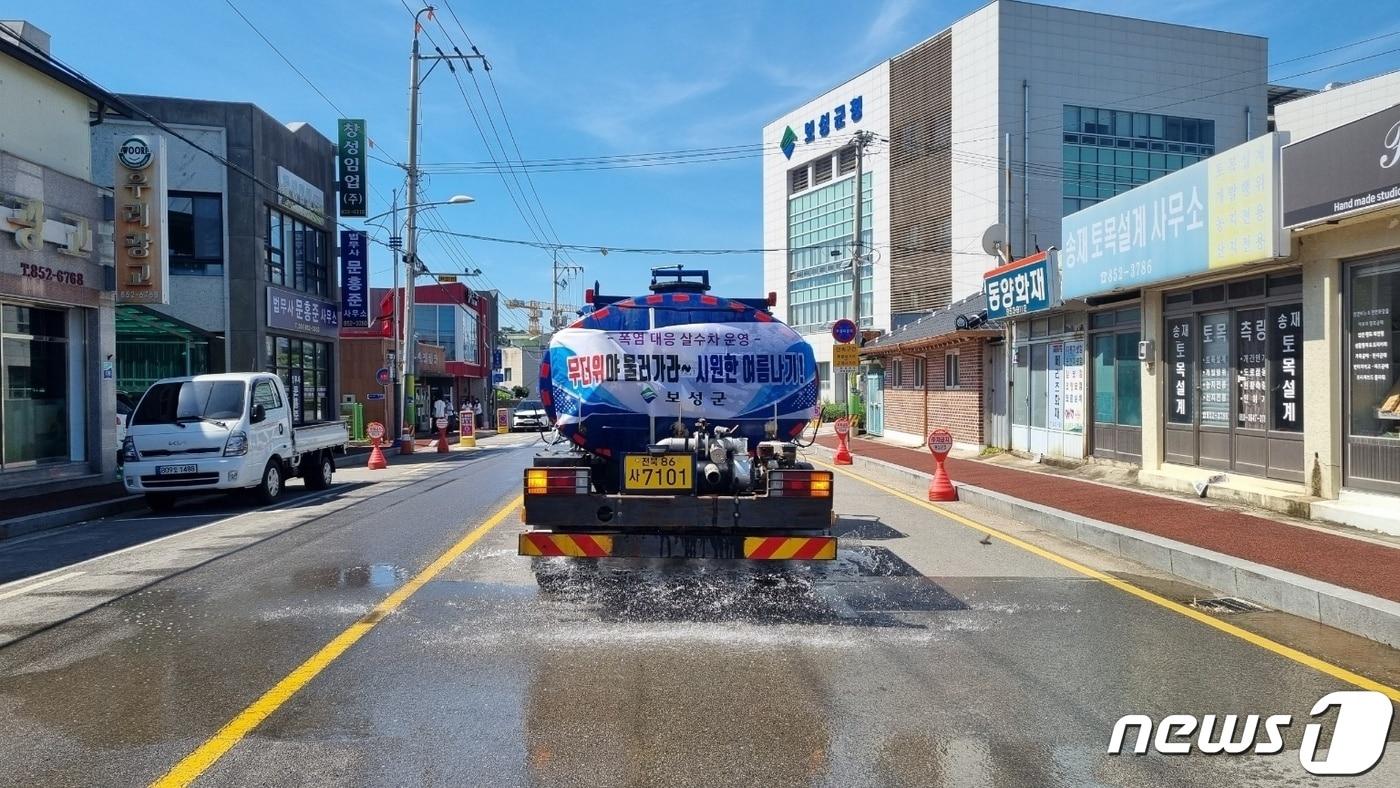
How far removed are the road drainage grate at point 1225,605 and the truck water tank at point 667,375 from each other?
335cm

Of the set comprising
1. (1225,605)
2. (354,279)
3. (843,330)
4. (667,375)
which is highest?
(354,279)

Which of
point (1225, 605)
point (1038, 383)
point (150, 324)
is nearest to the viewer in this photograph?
point (1225, 605)

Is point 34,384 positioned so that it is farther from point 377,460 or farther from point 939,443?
point 939,443

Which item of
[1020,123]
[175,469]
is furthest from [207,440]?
[1020,123]

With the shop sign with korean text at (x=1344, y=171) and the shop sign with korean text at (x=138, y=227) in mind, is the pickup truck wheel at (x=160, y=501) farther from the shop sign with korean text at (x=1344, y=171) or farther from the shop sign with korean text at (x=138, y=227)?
the shop sign with korean text at (x=1344, y=171)

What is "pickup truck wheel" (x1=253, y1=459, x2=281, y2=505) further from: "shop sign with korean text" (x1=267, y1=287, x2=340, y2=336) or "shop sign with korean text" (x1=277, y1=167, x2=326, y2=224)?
"shop sign with korean text" (x1=277, y1=167, x2=326, y2=224)

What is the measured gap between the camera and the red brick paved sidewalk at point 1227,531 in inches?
306

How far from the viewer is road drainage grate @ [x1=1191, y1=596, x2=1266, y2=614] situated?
7.16 meters

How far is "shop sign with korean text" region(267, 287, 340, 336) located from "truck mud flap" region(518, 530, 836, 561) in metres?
23.0

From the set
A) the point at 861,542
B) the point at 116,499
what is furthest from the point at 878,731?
the point at 116,499

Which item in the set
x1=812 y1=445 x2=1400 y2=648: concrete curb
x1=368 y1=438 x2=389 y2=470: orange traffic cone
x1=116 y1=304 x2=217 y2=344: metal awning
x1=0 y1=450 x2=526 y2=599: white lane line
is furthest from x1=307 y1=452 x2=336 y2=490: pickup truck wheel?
x1=812 y1=445 x2=1400 y2=648: concrete curb

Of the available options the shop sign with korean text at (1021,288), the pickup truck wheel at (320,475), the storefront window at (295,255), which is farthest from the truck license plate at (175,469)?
the storefront window at (295,255)

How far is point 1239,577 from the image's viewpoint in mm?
7660

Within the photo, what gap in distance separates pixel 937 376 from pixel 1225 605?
1859 cm
